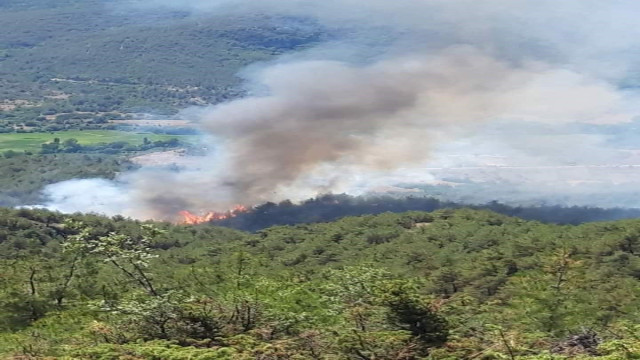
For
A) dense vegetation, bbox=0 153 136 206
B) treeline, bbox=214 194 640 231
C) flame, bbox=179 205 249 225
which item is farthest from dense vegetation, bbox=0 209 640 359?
dense vegetation, bbox=0 153 136 206

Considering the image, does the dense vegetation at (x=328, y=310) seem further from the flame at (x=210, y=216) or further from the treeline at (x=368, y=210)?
the flame at (x=210, y=216)

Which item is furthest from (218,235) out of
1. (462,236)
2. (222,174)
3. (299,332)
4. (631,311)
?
(299,332)

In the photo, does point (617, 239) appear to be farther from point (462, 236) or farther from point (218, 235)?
point (218, 235)

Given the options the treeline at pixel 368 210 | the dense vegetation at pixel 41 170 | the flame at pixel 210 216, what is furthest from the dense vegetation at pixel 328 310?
the dense vegetation at pixel 41 170

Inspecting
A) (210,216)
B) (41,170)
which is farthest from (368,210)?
(41,170)

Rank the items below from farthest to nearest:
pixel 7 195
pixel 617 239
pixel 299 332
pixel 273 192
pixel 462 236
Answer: pixel 7 195 → pixel 273 192 → pixel 462 236 → pixel 617 239 → pixel 299 332
